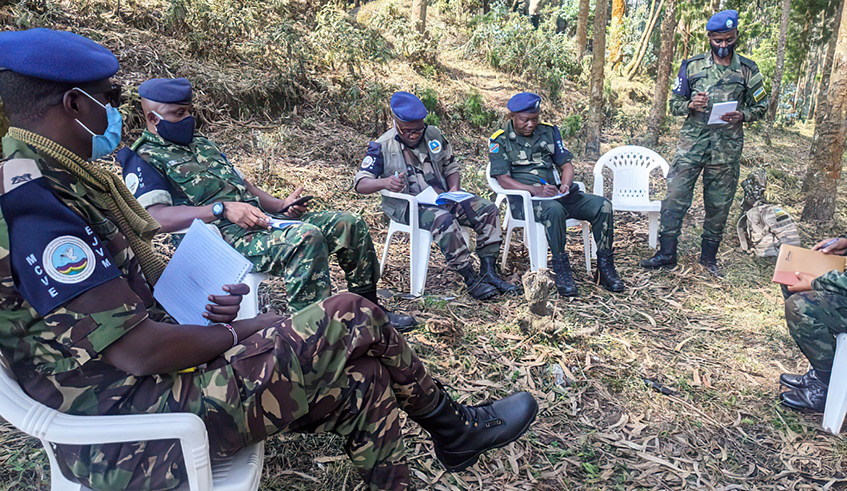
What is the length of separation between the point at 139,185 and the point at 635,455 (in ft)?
9.35

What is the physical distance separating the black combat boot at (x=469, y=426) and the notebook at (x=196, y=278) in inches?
33.8

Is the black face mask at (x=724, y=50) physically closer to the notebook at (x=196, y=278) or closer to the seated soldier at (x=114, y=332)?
the seated soldier at (x=114, y=332)

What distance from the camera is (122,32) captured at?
6.33 metres

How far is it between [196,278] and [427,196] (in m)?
2.49

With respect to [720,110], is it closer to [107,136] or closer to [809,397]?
[809,397]

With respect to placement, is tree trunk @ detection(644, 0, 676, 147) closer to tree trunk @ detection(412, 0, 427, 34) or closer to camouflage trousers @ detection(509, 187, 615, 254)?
tree trunk @ detection(412, 0, 427, 34)

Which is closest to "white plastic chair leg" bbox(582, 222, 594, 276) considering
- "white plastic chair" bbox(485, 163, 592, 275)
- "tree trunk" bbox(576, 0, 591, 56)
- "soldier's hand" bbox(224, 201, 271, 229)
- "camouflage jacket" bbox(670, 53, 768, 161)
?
"white plastic chair" bbox(485, 163, 592, 275)

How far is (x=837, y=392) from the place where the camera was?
259cm

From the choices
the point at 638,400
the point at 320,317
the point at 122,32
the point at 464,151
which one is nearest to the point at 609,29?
the point at 464,151

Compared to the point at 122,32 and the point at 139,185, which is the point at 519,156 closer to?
the point at 139,185

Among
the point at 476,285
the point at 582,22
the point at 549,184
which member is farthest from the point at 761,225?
the point at 582,22

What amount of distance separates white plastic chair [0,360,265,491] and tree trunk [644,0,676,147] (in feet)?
29.6

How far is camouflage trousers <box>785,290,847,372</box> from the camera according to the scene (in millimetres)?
2572

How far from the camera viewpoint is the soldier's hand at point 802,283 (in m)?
2.77
